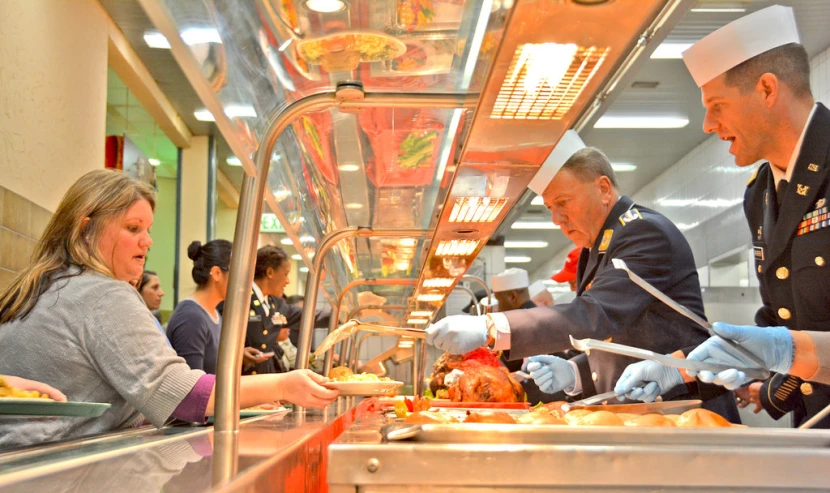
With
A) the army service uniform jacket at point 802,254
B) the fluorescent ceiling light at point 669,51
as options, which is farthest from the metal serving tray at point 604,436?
the fluorescent ceiling light at point 669,51

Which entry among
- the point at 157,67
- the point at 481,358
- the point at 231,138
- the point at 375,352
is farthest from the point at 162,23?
the point at 375,352

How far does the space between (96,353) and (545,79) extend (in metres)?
1.09

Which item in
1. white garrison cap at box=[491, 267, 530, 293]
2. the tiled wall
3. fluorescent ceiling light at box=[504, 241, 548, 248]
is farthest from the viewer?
fluorescent ceiling light at box=[504, 241, 548, 248]

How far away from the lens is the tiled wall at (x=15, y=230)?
4105 mm

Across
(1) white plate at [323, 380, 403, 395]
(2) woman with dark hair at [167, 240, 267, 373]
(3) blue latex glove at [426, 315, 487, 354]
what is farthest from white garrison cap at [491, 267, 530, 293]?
(3) blue latex glove at [426, 315, 487, 354]

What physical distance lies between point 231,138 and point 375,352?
12085 mm

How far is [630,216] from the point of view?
8.98 ft

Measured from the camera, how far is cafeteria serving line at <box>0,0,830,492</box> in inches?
36.3

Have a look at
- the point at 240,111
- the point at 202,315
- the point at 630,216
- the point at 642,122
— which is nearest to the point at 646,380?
the point at 630,216

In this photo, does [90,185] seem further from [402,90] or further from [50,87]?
[50,87]

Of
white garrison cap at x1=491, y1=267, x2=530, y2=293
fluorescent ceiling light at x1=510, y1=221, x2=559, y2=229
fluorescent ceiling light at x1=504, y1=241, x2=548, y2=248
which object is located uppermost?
fluorescent ceiling light at x1=510, y1=221, x2=559, y2=229

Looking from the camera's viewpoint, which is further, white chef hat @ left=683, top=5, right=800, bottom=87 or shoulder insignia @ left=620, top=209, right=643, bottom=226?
shoulder insignia @ left=620, top=209, right=643, bottom=226

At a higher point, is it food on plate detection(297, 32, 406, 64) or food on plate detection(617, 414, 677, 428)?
food on plate detection(297, 32, 406, 64)

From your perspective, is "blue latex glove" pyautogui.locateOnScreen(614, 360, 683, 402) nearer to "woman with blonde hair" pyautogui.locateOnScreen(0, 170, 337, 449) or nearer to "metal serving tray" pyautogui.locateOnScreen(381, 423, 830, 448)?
"woman with blonde hair" pyautogui.locateOnScreen(0, 170, 337, 449)
